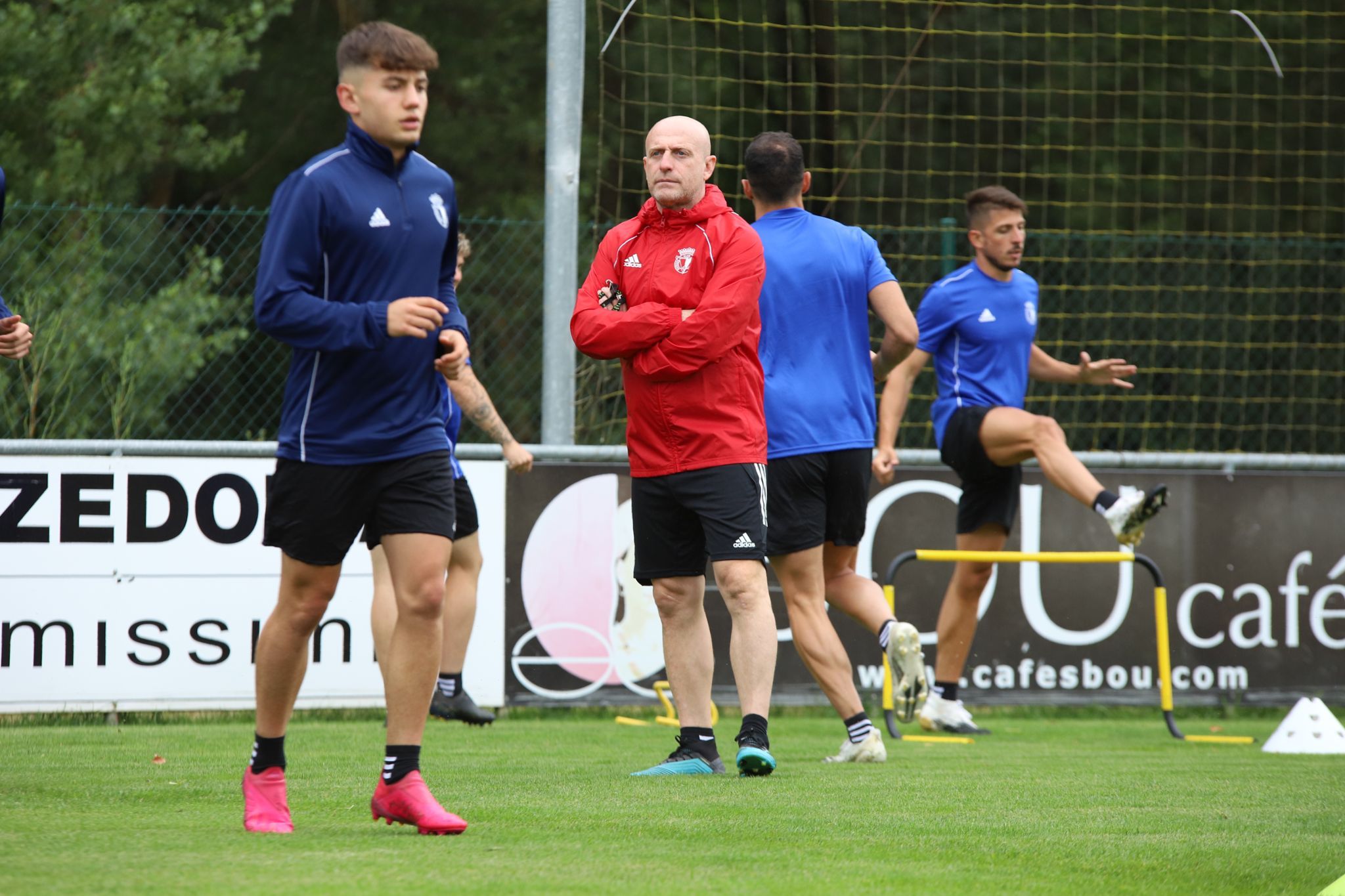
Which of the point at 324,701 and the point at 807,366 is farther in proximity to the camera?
the point at 324,701

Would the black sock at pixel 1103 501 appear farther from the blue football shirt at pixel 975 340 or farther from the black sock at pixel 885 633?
the black sock at pixel 885 633

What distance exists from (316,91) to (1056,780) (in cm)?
1812

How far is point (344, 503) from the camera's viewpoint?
157 inches

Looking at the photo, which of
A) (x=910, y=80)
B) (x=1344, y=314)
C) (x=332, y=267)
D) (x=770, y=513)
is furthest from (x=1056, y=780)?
(x=910, y=80)

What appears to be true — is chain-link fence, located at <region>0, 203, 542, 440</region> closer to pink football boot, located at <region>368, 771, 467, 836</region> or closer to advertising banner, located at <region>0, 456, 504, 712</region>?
advertising banner, located at <region>0, 456, 504, 712</region>

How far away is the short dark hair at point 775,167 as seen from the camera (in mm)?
5938

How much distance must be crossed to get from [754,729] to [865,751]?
747 millimetres

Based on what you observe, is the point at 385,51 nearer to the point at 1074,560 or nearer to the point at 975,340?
the point at 975,340

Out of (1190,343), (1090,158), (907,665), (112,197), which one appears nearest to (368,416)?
(907,665)

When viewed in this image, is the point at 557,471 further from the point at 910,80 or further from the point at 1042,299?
the point at 910,80

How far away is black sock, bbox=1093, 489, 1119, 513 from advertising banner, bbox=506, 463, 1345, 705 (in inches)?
69.2

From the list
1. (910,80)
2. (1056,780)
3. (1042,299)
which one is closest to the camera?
(1056,780)

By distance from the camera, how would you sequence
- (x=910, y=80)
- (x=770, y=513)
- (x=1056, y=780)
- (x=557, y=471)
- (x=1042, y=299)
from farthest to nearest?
1. (x=910, y=80)
2. (x=1042, y=299)
3. (x=557, y=471)
4. (x=770, y=513)
5. (x=1056, y=780)

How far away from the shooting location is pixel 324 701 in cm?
786
